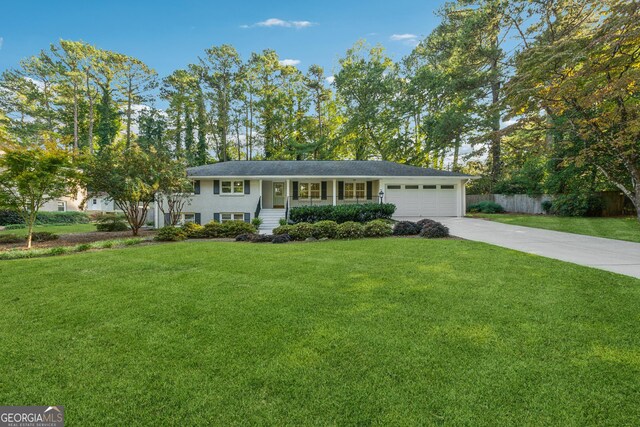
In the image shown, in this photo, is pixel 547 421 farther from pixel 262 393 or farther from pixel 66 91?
pixel 66 91

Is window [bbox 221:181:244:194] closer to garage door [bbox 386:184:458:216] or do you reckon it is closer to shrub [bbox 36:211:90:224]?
garage door [bbox 386:184:458:216]

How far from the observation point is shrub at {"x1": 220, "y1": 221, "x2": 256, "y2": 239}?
36.3 feet

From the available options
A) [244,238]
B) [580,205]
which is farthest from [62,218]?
[580,205]

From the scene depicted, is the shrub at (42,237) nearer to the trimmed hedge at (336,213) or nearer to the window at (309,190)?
the trimmed hedge at (336,213)

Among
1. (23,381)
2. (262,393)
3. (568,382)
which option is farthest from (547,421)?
(23,381)

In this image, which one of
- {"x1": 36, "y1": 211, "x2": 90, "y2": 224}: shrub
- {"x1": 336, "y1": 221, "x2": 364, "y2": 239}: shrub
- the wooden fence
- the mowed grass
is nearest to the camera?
the mowed grass

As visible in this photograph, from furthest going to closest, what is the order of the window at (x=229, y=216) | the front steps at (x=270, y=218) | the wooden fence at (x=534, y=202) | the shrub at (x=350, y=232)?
the wooden fence at (x=534, y=202) < the window at (x=229, y=216) < the front steps at (x=270, y=218) < the shrub at (x=350, y=232)

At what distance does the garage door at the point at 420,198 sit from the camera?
699 inches

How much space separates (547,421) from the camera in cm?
187

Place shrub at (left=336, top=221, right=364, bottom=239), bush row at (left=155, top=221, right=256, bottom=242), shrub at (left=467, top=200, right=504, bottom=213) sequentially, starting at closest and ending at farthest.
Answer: shrub at (left=336, top=221, right=364, bottom=239)
bush row at (left=155, top=221, right=256, bottom=242)
shrub at (left=467, top=200, right=504, bottom=213)

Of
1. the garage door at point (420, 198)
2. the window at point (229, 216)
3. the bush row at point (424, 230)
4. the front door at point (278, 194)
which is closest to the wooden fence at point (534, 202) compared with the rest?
the garage door at point (420, 198)

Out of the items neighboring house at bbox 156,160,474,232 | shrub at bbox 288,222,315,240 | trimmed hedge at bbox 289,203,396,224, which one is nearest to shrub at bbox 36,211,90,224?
neighboring house at bbox 156,160,474,232

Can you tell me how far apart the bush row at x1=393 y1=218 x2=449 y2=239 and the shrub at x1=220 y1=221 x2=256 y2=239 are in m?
5.56

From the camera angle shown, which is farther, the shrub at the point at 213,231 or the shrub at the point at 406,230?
the shrub at the point at 213,231
